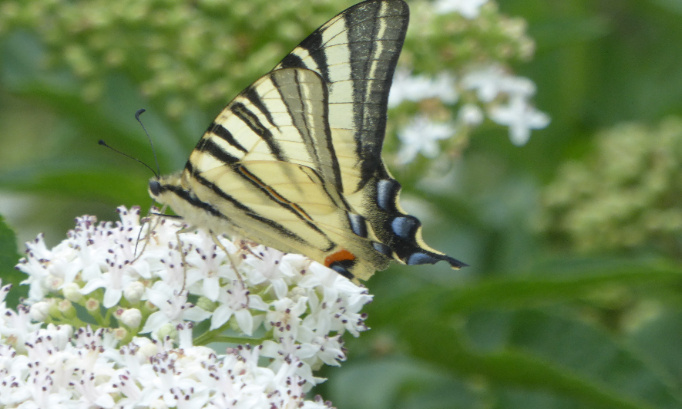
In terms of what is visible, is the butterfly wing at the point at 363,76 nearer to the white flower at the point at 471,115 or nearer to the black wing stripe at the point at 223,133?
the black wing stripe at the point at 223,133

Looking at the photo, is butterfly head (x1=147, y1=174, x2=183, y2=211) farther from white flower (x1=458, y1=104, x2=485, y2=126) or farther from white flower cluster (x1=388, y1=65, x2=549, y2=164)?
white flower (x1=458, y1=104, x2=485, y2=126)

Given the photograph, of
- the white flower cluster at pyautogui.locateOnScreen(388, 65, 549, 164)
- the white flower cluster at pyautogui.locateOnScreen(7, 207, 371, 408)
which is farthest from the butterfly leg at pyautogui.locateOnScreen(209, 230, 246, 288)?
the white flower cluster at pyautogui.locateOnScreen(388, 65, 549, 164)

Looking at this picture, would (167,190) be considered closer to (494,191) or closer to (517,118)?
(517,118)

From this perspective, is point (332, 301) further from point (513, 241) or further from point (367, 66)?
point (513, 241)

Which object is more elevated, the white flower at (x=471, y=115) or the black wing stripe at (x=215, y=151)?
the white flower at (x=471, y=115)

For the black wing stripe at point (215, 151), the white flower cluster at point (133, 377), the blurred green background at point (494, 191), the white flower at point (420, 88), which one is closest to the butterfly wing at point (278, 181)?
the black wing stripe at point (215, 151)
